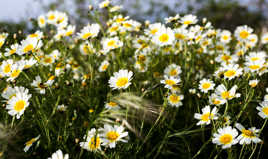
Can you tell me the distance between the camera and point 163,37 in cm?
196

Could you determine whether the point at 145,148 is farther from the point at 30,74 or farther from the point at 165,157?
the point at 30,74

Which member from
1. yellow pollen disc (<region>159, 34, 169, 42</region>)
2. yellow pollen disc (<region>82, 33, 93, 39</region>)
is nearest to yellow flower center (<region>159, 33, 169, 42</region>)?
yellow pollen disc (<region>159, 34, 169, 42</region>)

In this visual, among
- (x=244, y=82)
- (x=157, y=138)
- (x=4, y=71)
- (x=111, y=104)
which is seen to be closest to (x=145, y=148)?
(x=157, y=138)

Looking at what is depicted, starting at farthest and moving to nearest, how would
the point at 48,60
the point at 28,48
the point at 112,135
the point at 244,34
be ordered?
the point at 244,34, the point at 48,60, the point at 28,48, the point at 112,135

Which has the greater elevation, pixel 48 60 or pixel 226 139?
pixel 48 60

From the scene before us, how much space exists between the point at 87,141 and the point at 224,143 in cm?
78

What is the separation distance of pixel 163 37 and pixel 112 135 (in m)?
0.92

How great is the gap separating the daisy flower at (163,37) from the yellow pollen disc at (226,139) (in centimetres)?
79

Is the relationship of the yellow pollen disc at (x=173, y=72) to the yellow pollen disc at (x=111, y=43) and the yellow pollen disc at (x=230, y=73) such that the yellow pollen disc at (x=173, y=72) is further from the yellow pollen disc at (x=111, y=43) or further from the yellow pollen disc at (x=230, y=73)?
the yellow pollen disc at (x=111, y=43)

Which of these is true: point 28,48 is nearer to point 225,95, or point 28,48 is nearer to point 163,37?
point 163,37

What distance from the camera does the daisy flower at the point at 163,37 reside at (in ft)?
6.28

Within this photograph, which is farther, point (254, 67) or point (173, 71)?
point (173, 71)

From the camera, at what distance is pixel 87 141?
145 centimetres

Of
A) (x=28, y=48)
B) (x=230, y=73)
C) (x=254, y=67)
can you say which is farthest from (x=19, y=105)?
(x=254, y=67)
